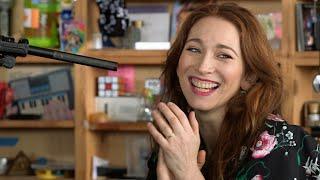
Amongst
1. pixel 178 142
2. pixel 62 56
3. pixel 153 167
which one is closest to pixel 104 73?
pixel 153 167

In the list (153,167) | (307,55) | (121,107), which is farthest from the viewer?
(121,107)

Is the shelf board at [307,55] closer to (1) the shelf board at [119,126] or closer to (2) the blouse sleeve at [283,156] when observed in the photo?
(1) the shelf board at [119,126]

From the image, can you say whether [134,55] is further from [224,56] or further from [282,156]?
[282,156]

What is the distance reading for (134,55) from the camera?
8.46ft

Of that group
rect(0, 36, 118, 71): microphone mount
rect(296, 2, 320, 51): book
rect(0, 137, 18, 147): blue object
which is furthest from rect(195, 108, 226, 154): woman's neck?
rect(0, 137, 18, 147): blue object

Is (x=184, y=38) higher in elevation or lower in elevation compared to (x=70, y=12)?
lower

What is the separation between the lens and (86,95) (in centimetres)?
263

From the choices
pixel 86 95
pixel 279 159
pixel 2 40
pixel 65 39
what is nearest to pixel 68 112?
pixel 86 95

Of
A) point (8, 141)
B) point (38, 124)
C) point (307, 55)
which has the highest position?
point (307, 55)

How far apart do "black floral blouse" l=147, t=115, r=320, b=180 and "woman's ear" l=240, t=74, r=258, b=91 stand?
128 mm

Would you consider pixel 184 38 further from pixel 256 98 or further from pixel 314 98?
pixel 314 98

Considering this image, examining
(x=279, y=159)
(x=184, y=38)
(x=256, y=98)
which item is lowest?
(x=279, y=159)

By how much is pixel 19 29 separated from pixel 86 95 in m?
0.57

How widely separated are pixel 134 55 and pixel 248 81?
1.28m
